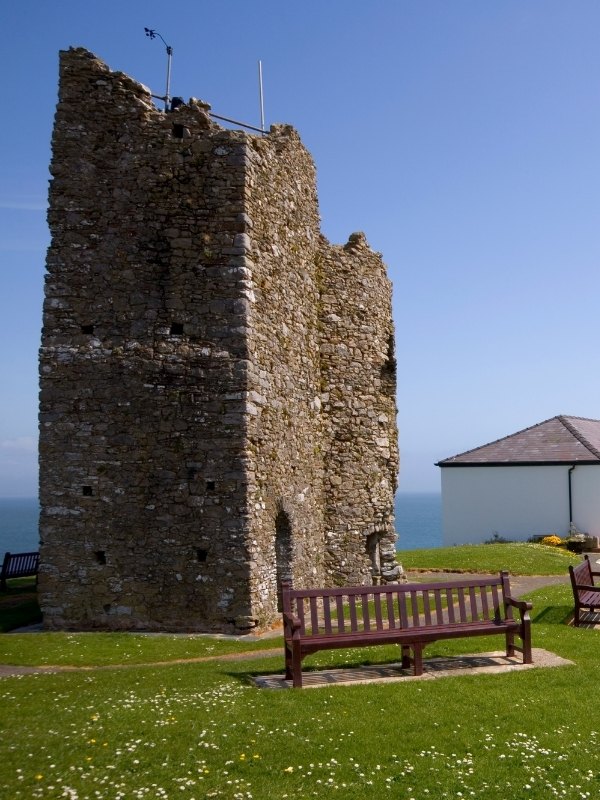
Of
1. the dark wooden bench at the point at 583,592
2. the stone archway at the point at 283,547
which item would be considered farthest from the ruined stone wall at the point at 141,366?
the dark wooden bench at the point at 583,592

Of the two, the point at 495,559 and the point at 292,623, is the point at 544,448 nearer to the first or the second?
the point at 495,559

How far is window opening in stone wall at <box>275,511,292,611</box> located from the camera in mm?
14906

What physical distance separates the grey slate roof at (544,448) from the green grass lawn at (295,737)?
81.1ft

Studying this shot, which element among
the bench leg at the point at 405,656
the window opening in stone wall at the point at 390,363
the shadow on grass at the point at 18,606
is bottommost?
the shadow on grass at the point at 18,606

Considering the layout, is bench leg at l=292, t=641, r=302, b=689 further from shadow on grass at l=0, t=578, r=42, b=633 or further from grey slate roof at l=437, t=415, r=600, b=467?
grey slate roof at l=437, t=415, r=600, b=467

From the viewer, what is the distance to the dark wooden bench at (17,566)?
62.3ft

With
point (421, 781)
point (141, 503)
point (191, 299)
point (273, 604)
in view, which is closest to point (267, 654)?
point (273, 604)

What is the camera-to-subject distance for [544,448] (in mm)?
34188

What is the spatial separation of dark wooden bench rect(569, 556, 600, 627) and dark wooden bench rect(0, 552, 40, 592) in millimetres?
13454

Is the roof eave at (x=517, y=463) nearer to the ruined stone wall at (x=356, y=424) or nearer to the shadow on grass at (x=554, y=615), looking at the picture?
the ruined stone wall at (x=356, y=424)

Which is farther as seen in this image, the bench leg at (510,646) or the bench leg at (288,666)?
the bench leg at (510,646)

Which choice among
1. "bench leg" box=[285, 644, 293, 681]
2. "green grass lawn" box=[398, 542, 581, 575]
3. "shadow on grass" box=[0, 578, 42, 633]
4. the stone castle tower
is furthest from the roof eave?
"bench leg" box=[285, 644, 293, 681]

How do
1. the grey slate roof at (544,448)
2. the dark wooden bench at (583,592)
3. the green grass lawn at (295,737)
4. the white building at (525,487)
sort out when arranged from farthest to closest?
the grey slate roof at (544,448) < the white building at (525,487) < the dark wooden bench at (583,592) < the green grass lawn at (295,737)

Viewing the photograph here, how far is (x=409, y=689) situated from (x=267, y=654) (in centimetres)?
336
